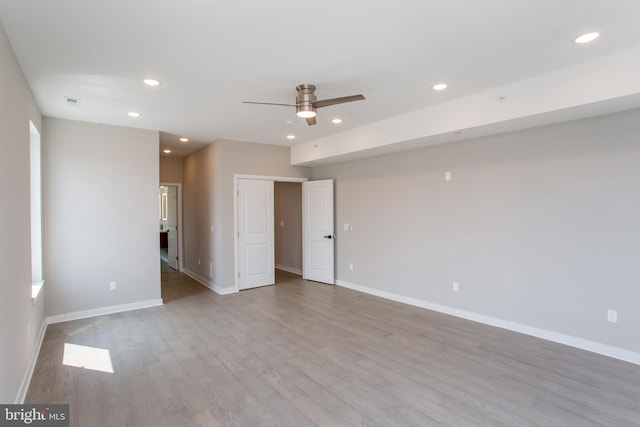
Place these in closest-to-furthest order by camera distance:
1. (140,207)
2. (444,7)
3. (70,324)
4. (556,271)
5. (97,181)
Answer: (444,7) → (556,271) → (70,324) → (97,181) → (140,207)

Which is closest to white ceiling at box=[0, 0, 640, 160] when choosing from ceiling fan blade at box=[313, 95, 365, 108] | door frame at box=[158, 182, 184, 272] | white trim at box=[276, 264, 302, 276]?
ceiling fan blade at box=[313, 95, 365, 108]

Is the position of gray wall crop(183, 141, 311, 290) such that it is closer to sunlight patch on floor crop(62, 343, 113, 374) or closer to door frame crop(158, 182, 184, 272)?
door frame crop(158, 182, 184, 272)

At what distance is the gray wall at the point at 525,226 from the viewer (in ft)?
10.7

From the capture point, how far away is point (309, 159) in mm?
6152

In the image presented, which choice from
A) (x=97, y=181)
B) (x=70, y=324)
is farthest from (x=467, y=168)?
(x=70, y=324)

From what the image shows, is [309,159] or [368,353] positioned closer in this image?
[368,353]

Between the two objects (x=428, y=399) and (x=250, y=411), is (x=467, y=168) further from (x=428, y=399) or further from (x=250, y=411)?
(x=250, y=411)

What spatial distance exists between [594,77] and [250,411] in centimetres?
394

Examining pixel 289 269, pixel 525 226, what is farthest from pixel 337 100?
pixel 289 269

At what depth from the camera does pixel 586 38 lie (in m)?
2.45

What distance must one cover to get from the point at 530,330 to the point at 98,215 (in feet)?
19.1

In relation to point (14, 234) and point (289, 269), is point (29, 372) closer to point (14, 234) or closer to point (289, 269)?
point (14, 234)

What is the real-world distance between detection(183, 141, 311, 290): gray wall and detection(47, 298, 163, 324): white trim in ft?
3.77

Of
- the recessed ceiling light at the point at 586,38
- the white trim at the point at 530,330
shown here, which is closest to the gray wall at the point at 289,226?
the white trim at the point at 530,330
